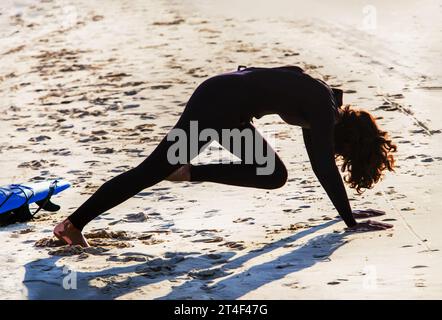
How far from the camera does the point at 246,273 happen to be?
18.2 feet

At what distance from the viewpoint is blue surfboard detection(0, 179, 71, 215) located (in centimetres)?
675

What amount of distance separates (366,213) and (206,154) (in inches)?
91.1

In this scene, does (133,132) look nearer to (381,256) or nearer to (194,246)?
(194,246)

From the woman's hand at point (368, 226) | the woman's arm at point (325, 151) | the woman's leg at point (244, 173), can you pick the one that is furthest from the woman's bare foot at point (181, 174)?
the woman's hand at point (368, 226)

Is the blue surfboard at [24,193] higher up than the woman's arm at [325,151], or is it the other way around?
the woman's arm at [325,151]

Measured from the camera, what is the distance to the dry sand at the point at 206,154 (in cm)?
551

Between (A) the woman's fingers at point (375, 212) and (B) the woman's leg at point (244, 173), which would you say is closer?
(B) the woman's leg at point (244, 173)

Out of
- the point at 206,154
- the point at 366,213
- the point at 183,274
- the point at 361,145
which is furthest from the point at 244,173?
the point at 206,154

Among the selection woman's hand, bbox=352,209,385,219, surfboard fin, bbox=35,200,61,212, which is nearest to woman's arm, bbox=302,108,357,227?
woman's hand, bbox=352,209,385,219

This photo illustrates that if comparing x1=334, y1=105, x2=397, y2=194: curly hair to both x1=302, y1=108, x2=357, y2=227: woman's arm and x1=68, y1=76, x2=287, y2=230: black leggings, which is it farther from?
x1=68, y1=76, x2=287, y2=230: black leggings

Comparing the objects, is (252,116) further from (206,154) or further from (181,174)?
(206,154)

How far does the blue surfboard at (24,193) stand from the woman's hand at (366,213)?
6.52 ft

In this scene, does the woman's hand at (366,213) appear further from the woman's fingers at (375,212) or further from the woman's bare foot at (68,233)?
the woman's bare foot at (68,233)
